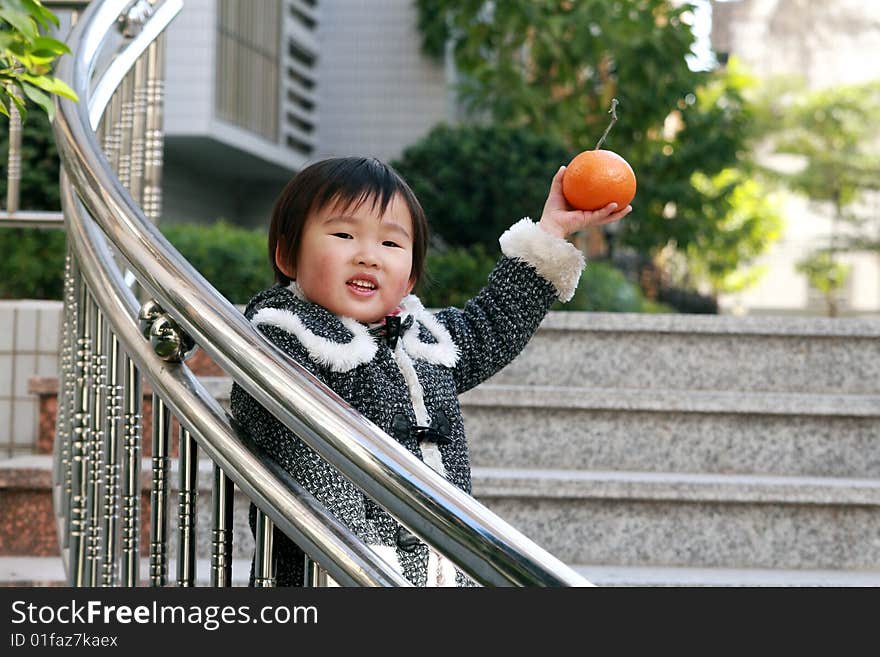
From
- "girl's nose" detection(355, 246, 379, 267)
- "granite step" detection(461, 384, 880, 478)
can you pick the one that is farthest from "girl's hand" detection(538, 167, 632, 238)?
"granite step" detection(461, 384, 880, 478)

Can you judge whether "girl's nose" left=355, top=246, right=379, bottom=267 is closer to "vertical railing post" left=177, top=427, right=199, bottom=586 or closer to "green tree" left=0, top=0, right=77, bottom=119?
"vertical railing post" left=177, top=427, right=199, bottom=586

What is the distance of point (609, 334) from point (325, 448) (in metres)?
2.25

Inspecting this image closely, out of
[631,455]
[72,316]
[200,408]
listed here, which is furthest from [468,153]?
[200,408]

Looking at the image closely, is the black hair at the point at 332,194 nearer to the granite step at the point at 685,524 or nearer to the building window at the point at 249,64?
the granite step at the point at 685,524

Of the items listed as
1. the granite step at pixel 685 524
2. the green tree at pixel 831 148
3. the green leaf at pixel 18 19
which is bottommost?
the granite step at pixel 685 524

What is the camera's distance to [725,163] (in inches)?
339

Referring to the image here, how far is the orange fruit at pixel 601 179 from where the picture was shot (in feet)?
6.11

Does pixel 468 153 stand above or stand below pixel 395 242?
above

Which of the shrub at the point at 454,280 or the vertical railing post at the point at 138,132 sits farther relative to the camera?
the shrub at the point at 454,280

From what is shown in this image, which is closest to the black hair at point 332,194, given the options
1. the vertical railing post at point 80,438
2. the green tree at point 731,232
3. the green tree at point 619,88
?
the vertical railing post at point 80,438

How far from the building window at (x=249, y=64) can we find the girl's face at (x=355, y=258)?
23.2ft

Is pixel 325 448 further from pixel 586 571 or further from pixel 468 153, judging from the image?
pixel 468 153

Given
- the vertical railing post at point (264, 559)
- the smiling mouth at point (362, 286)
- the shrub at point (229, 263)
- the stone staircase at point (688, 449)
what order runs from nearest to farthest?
the vertical railing post at point (264, 559), the smiling mouth at point (362, 286), the stone staircase at point (688, 449), the shrub at point (229, 263)

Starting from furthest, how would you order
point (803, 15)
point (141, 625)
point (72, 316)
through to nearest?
point (803, 15) < point (72, 316) < point (141, 625)
